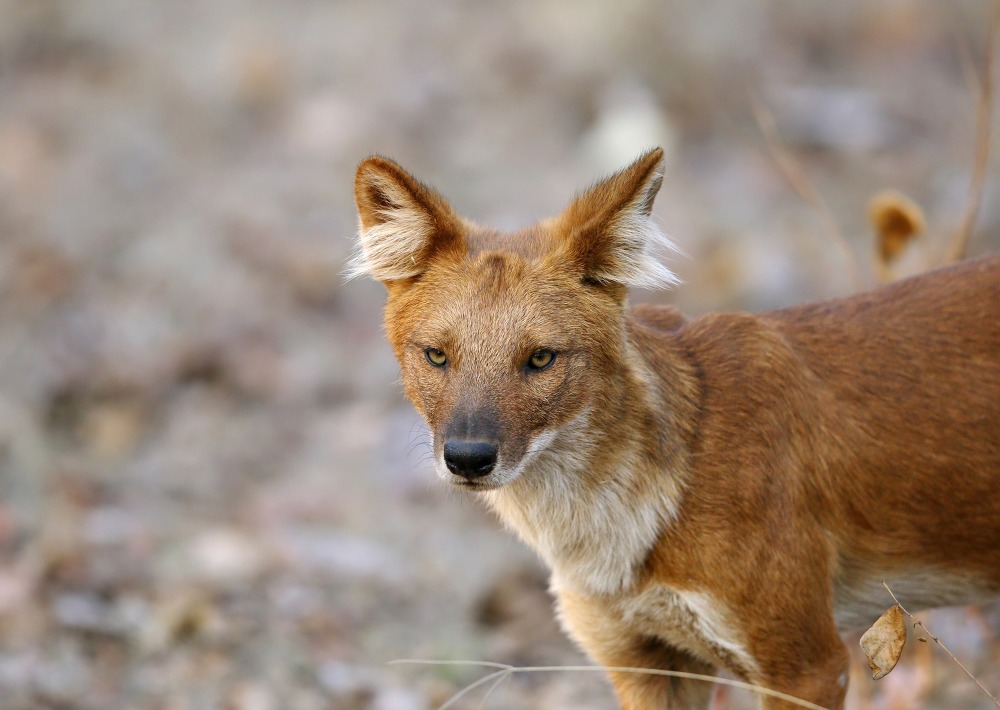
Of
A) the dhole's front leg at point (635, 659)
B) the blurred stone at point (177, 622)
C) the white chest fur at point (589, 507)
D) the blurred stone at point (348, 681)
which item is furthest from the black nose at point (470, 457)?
the blurred stone at point (177, 622)

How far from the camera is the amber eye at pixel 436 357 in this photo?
16.0 feet

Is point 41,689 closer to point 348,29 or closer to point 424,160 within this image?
point 424,160

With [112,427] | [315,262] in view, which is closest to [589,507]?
[112,427]

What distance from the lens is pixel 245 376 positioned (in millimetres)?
10789

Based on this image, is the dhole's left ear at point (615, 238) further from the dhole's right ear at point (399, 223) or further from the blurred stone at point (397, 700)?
the blurred stone at point (397, 700)

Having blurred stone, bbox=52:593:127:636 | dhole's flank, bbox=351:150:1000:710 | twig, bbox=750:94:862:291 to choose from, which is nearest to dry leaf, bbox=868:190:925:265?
twig, bbox=750:94:862:291

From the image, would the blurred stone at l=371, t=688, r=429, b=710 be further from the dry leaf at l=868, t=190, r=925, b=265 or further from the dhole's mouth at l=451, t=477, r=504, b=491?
the dry leaf at l=868, t=190, r=925, b=265

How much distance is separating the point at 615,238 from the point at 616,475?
3.09 ft

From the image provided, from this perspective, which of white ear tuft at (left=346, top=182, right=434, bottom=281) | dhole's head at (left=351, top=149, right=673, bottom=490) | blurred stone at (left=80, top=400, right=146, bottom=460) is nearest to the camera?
dhole's head at (left=351, top=149, right=673, bottom=490)

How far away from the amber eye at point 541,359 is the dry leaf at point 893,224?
2.80 m

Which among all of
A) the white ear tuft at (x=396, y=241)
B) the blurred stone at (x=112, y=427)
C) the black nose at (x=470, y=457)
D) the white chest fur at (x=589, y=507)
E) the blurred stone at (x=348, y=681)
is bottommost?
the blurred stone at (x=348, y=681)

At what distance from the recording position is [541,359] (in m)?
4.83

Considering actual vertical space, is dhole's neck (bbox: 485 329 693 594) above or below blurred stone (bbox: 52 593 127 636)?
above

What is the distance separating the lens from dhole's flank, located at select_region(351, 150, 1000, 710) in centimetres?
482
